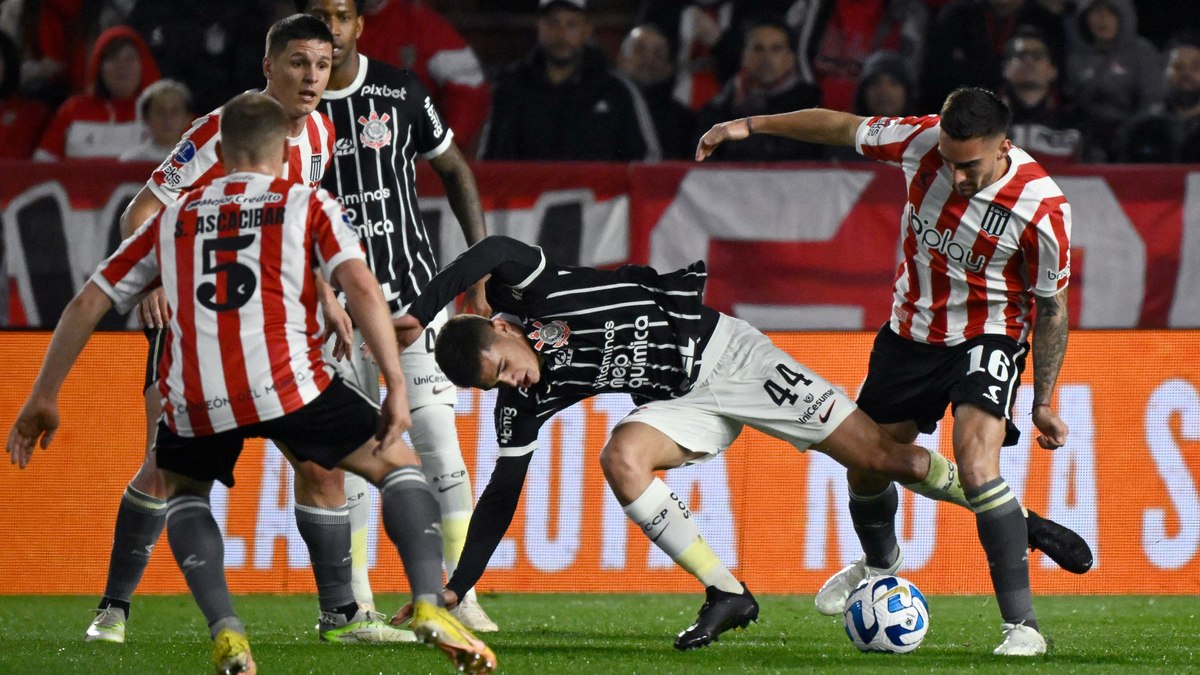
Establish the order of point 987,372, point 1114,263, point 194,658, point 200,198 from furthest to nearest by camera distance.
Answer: point 1114,263, point 987,372, point 194,658, point 200,198

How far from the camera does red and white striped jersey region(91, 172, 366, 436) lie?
443 cm

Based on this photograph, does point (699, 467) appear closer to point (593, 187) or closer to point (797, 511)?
point (797, 511)

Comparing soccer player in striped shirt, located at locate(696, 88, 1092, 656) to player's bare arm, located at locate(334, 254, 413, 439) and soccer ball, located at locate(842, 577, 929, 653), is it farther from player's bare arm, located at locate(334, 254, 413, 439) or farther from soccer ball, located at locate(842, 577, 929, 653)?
player's bare arm, located at locate(334, 254, 413, 439)

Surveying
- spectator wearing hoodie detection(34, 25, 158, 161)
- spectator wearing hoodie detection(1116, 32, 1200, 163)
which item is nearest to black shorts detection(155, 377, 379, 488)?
spectator wearing hoodie detection(34, 25, 158, 161)

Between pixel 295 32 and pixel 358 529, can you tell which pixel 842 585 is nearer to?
pixel 358 529

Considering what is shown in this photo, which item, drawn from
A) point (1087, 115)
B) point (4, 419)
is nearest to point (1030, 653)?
point (4, 419)

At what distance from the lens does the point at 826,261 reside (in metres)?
8.70

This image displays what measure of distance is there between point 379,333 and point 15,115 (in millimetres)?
6821

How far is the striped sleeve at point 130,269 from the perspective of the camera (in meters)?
4.55

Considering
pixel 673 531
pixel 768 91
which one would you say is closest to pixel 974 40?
pixel 768 91

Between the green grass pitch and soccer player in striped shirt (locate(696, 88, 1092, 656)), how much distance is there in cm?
35

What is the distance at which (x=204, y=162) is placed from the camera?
555 centimetres

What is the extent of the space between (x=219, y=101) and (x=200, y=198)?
5644 millimetres

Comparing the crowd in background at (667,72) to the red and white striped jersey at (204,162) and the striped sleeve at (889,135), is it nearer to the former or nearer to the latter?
the striped sleeve at (889,135)
